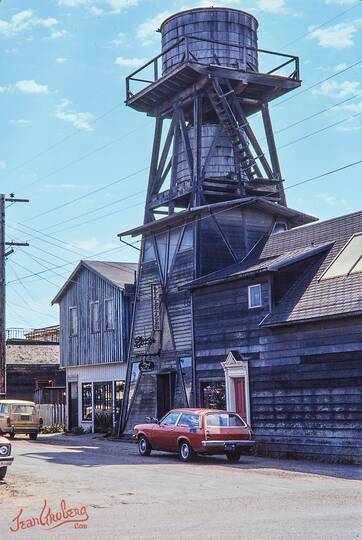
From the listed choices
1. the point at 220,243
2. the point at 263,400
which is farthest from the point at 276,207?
the point at 263,400

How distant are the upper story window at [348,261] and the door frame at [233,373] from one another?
4.23 m

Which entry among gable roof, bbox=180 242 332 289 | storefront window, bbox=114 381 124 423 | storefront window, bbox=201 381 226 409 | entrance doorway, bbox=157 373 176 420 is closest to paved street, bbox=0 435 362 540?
storefront window, bbox=201 381 226 409

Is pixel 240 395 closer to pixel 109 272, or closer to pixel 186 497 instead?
pixel 186 497

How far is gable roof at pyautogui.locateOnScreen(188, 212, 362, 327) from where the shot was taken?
23.5m

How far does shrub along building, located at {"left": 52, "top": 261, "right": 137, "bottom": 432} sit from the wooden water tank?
10975 millimetres

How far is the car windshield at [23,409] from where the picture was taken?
3591 centimetres

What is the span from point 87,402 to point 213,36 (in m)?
19.0

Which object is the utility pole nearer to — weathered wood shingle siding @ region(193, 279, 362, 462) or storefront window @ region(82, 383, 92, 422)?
storefront window @ region(82, 383, 92, 422)

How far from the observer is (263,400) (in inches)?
1041

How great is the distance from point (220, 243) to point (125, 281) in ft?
28.5

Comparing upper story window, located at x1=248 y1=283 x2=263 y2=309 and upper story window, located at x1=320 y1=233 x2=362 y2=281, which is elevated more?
upper story window, located at x1=320 y1=233 x2=362 y2=281

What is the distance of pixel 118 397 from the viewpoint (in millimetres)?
38281

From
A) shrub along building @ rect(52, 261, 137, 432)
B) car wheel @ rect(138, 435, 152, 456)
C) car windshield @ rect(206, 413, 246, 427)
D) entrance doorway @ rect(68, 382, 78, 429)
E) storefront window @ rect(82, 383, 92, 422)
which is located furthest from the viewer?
entrance doorway @ rect(68, 382, 78, 429)

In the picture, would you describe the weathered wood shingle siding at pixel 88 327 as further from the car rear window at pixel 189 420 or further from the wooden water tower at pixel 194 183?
the car rear window at pixel 189 420
